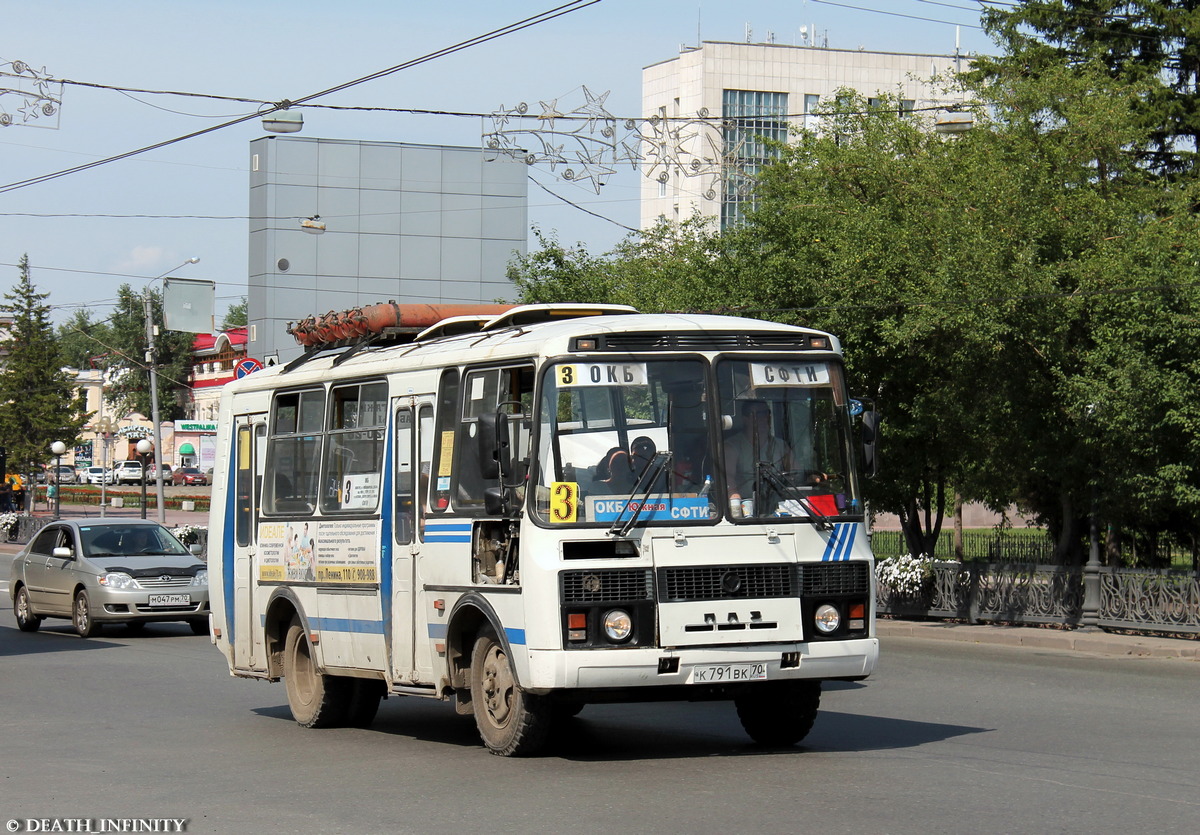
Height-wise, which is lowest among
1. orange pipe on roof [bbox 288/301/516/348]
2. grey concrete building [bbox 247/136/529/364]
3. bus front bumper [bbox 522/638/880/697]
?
bus front bumper [bbox 522/638/880/697]

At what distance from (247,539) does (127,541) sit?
1037 centimetres

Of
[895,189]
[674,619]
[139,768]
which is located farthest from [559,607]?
[895,189]

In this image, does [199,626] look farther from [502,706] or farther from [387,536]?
[502,706]

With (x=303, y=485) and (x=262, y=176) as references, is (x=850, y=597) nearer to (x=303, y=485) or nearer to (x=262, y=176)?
(x=303, y=485)

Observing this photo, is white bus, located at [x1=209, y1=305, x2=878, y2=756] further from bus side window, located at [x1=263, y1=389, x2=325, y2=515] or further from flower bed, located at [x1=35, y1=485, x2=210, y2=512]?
flower bed, located at [x1=35, y1=485, x2=210, y2=512]

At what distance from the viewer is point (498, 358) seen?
1053cm

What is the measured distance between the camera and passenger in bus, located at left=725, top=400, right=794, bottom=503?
1007 cm

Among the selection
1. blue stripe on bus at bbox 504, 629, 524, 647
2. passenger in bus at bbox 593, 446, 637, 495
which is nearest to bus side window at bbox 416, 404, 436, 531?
blue stripe on bus at bbox 504, 629, 524, 647

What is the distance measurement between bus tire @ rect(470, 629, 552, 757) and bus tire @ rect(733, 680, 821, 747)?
4.66 feet

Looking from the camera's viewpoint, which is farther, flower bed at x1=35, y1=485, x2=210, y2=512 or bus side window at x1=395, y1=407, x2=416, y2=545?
flower bed at x1=35, y1=485, x2=210, y2=512

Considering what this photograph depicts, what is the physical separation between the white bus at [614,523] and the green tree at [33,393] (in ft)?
228

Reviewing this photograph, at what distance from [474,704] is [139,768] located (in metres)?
2.22

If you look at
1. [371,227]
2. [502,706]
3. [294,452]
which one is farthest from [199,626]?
[371,227]

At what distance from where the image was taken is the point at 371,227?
52438 millimetres
